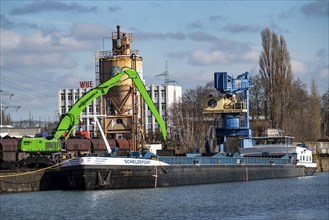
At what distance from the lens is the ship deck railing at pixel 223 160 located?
57525 millimetres

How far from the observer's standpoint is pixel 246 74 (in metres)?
73.4

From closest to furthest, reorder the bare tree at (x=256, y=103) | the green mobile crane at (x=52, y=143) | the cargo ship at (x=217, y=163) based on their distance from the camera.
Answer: the cargo ship at (x=217, y=163), the green mobile crane at (x=52, y=143), the bare tree at (x=256, y=103)

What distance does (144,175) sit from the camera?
53.3 meters

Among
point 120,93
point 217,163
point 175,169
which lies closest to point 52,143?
point 175,169

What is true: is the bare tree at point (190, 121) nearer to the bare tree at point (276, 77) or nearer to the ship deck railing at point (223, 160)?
the bare tree at point (276, 77)

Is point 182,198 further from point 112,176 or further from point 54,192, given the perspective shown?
point 54,192

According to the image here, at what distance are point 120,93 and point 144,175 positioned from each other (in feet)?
76.4

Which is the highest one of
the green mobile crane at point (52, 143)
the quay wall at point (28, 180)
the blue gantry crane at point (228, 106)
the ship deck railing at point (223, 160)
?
the blue gantry crane at point (228, 106)

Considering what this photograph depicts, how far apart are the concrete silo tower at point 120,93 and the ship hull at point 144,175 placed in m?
10.0

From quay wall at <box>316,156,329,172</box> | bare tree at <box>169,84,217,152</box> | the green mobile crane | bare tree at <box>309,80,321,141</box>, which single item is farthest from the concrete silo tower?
bare tree at <box>309,80,321,141</box>

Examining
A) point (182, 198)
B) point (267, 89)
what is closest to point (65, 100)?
point (267, 89)

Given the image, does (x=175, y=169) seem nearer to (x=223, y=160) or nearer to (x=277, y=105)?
(x=223, y=160)

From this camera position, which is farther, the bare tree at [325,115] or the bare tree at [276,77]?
the bare tree at [325,115]

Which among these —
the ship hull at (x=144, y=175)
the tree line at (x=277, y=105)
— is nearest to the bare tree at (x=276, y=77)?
the tree line at (x=277, y=105)
